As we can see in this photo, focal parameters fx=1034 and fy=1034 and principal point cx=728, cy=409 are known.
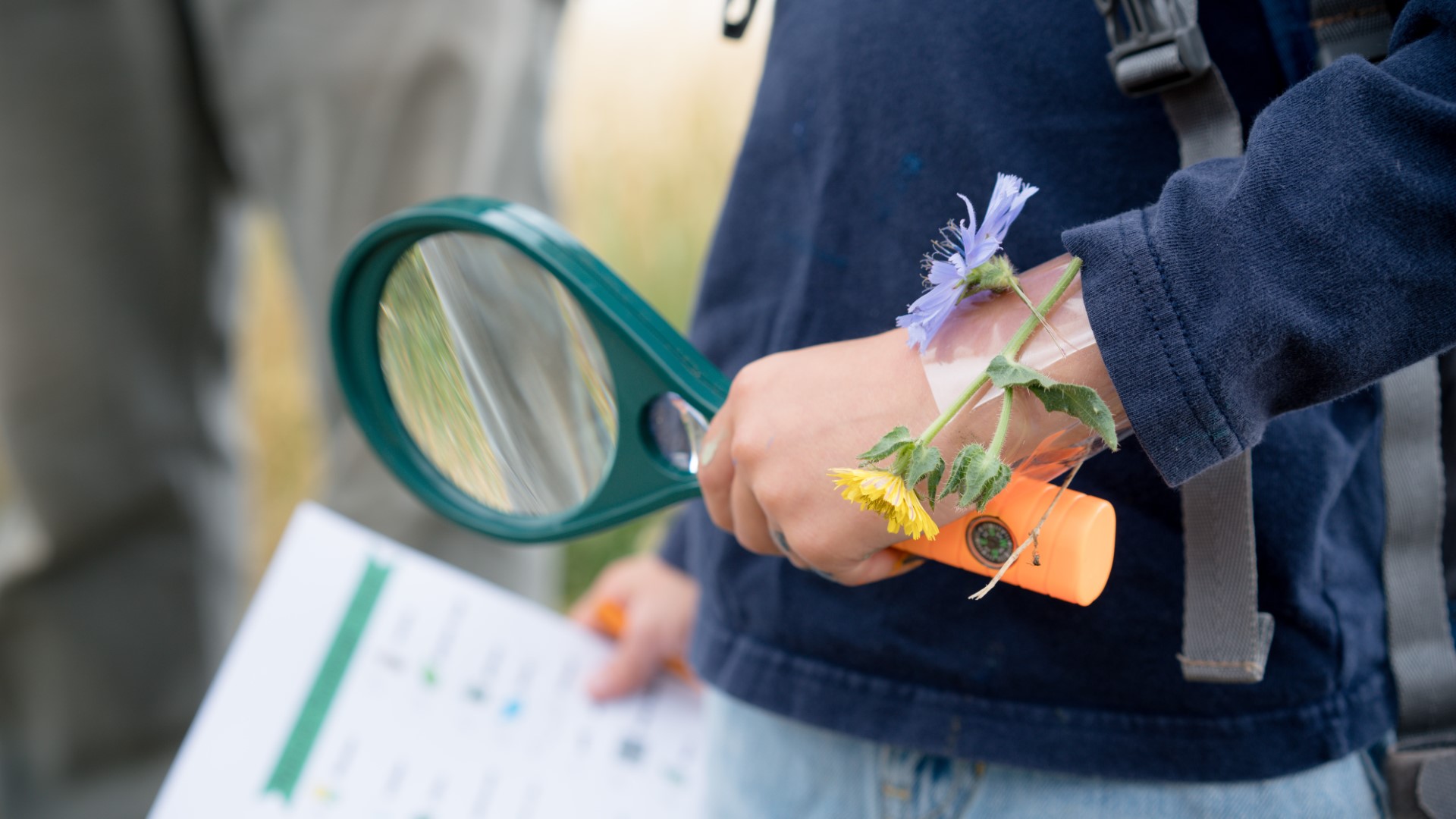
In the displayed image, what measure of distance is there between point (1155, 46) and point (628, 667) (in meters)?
0.67

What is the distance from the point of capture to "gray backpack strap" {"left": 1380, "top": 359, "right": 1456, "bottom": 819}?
0.56 m

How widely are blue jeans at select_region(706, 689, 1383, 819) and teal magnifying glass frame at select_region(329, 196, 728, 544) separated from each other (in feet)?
0.58

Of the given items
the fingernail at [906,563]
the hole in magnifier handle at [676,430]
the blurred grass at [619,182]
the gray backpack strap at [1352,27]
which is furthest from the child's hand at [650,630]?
the blurred grass at [619,182]

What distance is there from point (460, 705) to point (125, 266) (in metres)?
0.91

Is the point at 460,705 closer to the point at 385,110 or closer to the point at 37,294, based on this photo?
the point at 385,110

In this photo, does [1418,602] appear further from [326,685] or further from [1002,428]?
[326,685]

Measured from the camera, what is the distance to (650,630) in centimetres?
95

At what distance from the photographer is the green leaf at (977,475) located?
40 centimetres

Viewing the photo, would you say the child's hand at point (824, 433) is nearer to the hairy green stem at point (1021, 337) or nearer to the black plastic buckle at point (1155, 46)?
the hairy green stem at point (1021, 337)

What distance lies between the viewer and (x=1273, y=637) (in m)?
0.56

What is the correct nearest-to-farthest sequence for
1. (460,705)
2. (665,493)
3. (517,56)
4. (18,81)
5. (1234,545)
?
1. (1234,545)
2. (665,493)
3. (460,705)
4. (18,81)
5. (517,56)

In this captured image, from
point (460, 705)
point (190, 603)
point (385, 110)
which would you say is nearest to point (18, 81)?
point (385, 110)

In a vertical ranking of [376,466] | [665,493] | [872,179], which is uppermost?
[872,179]

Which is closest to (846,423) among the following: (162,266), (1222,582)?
(1222,582)
